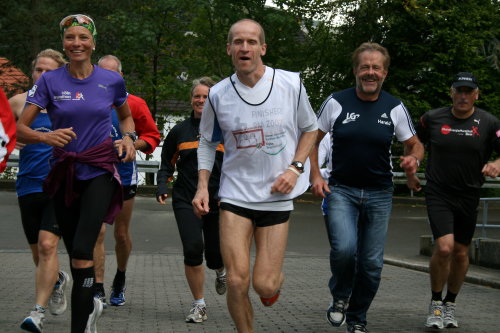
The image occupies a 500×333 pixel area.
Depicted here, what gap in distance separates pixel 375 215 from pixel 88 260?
233 centimetres

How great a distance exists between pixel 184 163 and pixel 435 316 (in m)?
2.61

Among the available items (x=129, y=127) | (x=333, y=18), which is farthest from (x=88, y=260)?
(x=333, y=18)

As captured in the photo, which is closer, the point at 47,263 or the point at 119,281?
the point at 47,263

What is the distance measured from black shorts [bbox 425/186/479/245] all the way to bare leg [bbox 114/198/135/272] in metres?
2.81

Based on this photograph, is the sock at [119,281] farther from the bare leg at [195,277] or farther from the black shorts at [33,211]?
the black shorts at [33,211]

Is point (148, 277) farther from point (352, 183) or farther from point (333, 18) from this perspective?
point (333, 18)

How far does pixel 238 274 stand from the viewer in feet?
19.1

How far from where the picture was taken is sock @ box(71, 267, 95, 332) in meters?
6.12

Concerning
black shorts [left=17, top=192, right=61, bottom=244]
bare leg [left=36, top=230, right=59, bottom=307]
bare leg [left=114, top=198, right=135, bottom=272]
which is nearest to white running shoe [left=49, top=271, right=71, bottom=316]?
black shorts [left=17, top=192, right=61, bottom=244]

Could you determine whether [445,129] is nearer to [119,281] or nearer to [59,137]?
[119,281]

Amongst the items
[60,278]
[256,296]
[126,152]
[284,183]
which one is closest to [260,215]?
[284,183]

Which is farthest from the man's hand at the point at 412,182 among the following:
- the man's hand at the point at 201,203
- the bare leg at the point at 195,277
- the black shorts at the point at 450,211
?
the man's hand at the point at 201,203

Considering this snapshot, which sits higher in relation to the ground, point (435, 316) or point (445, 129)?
point (445, 129)

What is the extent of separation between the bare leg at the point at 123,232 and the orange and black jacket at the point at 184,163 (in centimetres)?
38
